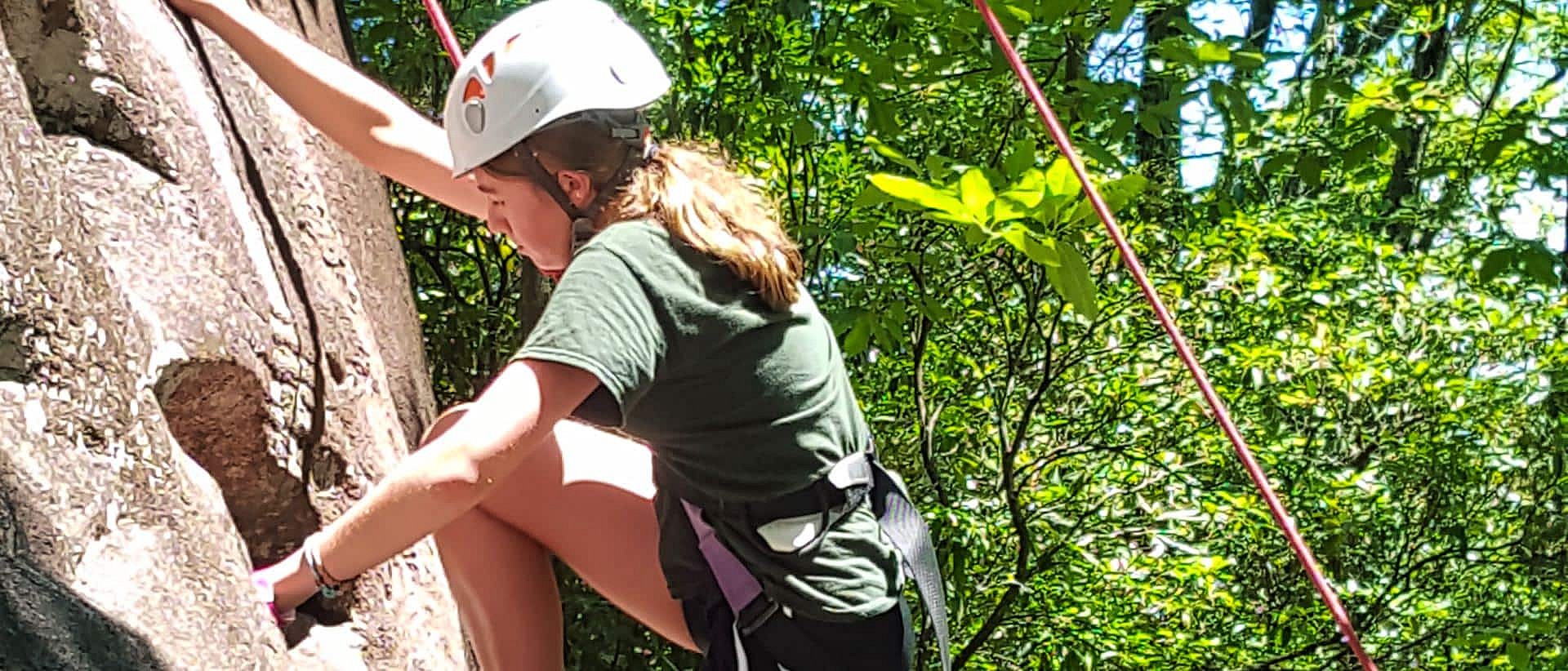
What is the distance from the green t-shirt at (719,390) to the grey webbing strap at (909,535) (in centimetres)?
3

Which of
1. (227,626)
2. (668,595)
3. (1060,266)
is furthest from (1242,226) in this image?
(227,626)

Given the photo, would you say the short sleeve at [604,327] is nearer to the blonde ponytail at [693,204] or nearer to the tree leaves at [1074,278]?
the blonde ponytail at [693,204]

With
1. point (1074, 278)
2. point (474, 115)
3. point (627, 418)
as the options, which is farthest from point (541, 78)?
point (1074, 278)

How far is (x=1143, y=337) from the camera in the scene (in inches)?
185

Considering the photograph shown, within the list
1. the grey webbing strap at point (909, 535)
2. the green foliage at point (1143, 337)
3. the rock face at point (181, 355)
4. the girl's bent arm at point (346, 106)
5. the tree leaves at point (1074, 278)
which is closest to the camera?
the rock face at point (181, 355)

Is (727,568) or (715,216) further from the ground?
(715,216)

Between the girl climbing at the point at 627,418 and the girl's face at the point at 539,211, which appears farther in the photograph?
the girl's face at the point at 539,211

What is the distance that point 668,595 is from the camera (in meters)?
2.32

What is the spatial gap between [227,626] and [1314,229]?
4.60 meters

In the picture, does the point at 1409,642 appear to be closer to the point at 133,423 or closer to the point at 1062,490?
the point at 1062,490

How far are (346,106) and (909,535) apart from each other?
1.01 m

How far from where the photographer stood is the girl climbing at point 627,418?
5.74 ft

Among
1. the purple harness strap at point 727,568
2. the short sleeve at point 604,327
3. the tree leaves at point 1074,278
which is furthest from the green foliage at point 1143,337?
the short sleeve at point 604,327

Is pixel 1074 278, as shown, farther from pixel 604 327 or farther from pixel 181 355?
pixel 181 355
